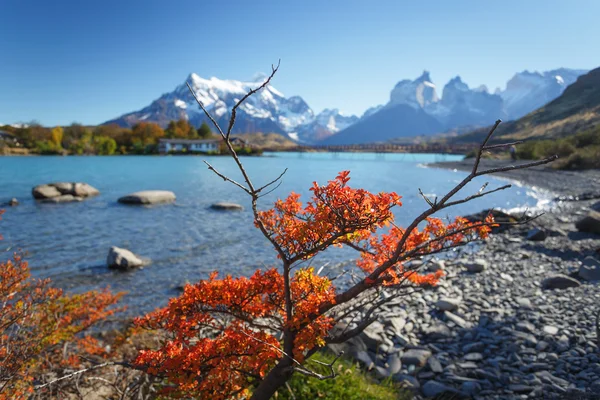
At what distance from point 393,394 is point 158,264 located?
12.1 m

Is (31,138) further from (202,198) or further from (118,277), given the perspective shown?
(118,277)

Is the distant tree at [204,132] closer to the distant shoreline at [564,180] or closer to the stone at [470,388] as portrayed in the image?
the distant shoreline at [564,180]

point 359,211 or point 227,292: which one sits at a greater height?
point 359,211

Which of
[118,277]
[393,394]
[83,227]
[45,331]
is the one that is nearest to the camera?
[393,394]

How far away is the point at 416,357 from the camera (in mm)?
7066

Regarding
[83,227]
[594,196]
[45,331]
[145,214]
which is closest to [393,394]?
[45,331]

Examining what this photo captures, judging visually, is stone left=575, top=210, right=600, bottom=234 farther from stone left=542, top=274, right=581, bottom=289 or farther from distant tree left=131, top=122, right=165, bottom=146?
distant tree left=131, top=122, right=165, bottom=146

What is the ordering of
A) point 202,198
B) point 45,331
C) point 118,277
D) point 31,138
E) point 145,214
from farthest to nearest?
point 31,138
point 202,198
point 145,214
point 118,277
point 45,331

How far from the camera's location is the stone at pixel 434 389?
6070 mm

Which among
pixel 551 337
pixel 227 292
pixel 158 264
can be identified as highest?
pixel 227 292

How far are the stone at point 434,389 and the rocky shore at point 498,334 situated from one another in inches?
0.7

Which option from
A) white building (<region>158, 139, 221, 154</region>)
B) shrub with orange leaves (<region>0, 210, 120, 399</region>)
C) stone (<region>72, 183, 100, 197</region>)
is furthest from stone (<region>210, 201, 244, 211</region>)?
white building (<region>158, 139, 221, 154</region>)

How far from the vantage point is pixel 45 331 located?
674 centimetres

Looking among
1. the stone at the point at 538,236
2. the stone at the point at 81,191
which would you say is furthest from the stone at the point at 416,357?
the stone at the point at 81,191
